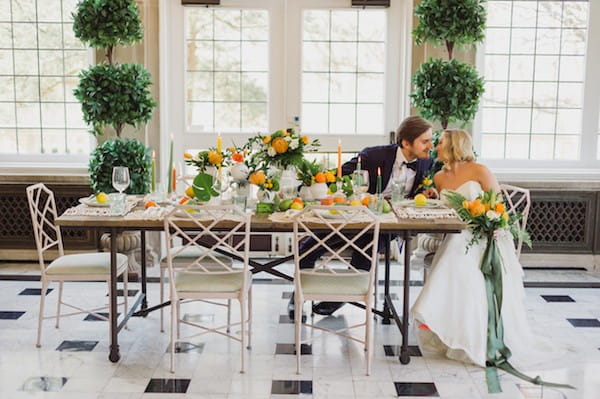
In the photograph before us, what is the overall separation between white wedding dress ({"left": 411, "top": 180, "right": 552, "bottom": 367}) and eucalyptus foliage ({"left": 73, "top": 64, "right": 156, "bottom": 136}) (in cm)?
264

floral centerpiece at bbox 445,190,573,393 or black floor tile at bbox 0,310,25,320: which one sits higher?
floral centerpiece at bbox 445,190,573,393

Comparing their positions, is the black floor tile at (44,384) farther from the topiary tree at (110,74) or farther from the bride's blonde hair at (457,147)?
the bride's blonde hair at (457,147)

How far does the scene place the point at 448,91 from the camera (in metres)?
5.59

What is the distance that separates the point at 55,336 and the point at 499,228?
274 centimetres

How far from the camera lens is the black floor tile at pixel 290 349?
425 cm

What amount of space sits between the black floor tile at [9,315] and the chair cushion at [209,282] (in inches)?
59.9

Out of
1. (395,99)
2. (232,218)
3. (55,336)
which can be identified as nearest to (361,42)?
(395,99)

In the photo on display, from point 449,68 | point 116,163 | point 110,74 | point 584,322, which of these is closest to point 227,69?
point 110,74

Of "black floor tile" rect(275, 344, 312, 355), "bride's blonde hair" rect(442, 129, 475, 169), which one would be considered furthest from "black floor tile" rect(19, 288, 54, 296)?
"bride's blonde hair" rect(442, 129, 475, 169)

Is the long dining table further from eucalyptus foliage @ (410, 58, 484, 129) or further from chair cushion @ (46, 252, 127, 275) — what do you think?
eucalyptus foliage @ (410, 58, 484, 129)

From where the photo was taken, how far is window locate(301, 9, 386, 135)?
6.30m

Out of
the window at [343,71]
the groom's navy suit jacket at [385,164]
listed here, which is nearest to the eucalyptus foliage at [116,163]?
the window at [343,71]

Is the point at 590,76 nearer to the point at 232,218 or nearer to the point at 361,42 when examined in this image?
the point at 361,42

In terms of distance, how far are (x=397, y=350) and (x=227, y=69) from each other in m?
3.08
